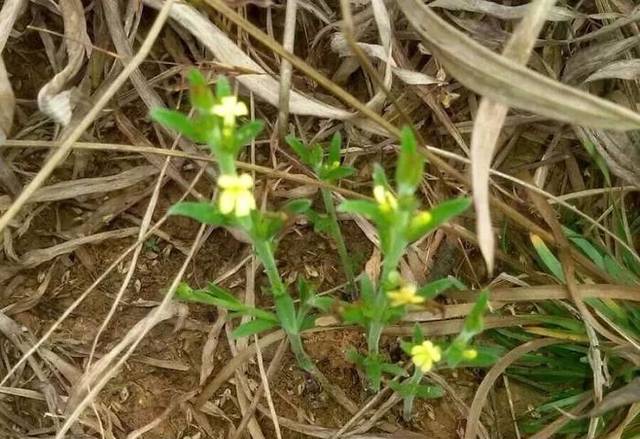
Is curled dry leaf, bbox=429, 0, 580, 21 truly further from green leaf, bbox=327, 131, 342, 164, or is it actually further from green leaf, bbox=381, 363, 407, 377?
green leaf, bbox=381, 363, 407, 377

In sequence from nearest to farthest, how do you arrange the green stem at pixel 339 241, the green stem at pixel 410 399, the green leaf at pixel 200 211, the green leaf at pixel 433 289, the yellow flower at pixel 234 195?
the yellow flower at pixel 234 195 → the green leaf at pixel 200 211 → the green leaf at pixel 433 289 → the green stem at pixel 410 399 → the green stem at pixel 339 241

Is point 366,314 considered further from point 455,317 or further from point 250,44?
point 250,44

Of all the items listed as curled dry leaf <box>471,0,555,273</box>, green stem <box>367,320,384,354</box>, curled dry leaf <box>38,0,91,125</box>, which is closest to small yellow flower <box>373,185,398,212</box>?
curled dry leaf <box>471,0,555,273</box>

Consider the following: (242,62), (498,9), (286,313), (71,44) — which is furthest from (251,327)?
(498,9)

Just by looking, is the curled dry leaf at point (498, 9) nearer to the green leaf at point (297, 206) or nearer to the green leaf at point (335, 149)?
the green leaf at point (335, 149)

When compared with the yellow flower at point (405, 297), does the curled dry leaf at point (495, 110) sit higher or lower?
higher

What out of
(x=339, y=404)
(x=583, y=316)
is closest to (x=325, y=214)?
(x=339, y=404)

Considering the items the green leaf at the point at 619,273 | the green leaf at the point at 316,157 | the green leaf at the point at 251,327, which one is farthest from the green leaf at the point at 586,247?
the green leaf at the point at 251,327
